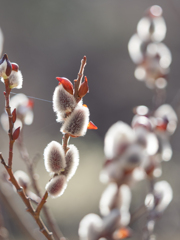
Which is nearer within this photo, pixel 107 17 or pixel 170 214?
pixel 170 214

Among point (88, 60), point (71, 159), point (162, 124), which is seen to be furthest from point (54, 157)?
point (88, 60)

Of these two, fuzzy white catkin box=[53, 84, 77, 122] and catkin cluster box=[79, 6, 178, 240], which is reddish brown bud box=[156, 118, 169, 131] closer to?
catkin cluster box=[79, 6, 178, 240]

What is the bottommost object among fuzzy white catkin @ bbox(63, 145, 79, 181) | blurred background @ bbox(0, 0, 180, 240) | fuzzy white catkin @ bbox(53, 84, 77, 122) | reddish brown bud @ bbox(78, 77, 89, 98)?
blurred background @ bbox(0, 0, 180, 240)

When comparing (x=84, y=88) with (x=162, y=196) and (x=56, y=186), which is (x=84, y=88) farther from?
(x=162, y=196)

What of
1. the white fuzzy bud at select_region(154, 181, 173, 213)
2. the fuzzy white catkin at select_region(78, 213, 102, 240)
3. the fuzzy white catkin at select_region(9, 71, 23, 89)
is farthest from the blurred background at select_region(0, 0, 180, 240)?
the fuzzy white catkin at select_region(9, 71, 23, 89)

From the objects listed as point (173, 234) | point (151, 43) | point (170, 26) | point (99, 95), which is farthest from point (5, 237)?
point (170, 26)

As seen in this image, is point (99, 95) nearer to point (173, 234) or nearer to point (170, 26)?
point (170, 26)
